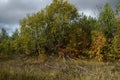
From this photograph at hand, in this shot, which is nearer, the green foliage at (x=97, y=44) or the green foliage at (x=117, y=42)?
the green foliage at (x=117, y=42)

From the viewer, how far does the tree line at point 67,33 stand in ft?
186

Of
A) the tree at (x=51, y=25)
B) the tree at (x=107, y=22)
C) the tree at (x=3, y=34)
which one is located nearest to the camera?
the tree at (x=107, y=22)

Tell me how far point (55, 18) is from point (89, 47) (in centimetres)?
851

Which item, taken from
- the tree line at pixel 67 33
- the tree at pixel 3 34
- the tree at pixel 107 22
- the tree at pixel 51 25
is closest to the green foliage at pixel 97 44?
the tree line at pixel 67 33

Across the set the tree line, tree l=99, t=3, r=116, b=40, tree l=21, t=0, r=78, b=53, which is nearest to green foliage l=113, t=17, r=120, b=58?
the tree line

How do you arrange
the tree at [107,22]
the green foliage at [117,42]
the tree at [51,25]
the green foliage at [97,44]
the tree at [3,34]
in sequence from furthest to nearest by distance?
the tree at [3,34] → the tree at [51,25] → the tree at [107,22] → the green foliage at [97,44] → the green foliage at [117,42]

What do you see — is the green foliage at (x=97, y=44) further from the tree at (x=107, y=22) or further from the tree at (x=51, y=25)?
the tree at (x=51, y=25)

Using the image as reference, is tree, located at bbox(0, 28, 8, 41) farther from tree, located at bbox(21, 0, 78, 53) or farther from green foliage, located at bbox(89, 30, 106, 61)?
green foliage, located at bbox(89, 30, 106, 61)

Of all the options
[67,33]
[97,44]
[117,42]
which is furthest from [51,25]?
[117,42]

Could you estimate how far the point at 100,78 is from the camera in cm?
1412

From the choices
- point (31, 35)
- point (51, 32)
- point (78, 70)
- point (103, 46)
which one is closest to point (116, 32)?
point (103, 46)

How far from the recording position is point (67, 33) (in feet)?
200

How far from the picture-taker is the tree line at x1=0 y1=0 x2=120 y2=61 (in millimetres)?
56656

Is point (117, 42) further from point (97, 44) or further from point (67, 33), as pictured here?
point (67, 33)
